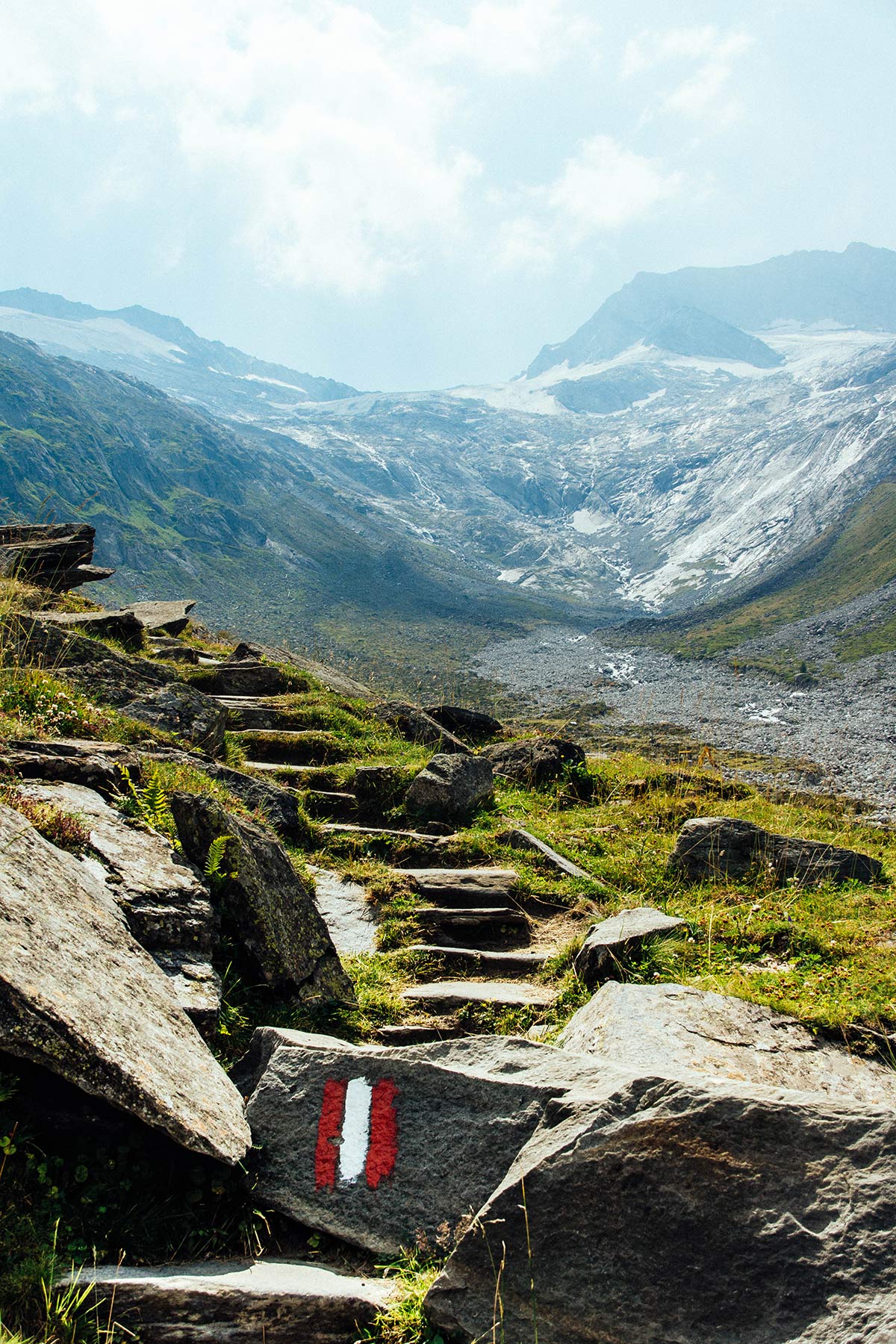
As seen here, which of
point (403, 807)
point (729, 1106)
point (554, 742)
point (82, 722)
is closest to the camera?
point (729, 1106)

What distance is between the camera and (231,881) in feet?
20.1

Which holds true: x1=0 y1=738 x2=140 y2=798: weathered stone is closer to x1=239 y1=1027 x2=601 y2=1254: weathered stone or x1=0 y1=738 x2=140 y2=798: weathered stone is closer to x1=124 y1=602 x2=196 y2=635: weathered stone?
Result: x1=239 y1=1027 x2=601 y2=1254: weathered stone

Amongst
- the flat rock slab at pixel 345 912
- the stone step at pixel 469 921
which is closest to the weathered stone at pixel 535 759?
the stone step at pixel 469 921

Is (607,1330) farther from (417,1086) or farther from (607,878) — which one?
(607,878)

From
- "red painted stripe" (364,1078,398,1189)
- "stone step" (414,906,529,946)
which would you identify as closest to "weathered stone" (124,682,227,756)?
"stone step" (414,906,529,946)

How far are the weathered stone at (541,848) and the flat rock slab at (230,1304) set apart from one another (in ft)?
20.6

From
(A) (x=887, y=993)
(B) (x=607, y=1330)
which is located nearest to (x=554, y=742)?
(A) (x=887, y=993)

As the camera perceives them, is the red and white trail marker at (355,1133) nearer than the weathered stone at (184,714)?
Yes

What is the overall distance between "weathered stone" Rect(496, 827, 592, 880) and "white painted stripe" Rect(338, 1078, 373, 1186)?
5405 millimetres

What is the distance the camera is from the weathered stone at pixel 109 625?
13.0m

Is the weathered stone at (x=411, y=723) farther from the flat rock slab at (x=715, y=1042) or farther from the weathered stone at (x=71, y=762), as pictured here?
the flat rock slab at (x=715, y=1042)

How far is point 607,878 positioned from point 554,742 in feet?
17.3

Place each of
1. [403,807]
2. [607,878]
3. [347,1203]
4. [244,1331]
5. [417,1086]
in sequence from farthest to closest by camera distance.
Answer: [403,807] → [607,878] → [417,1086] → [347,1203] → [244,1331]

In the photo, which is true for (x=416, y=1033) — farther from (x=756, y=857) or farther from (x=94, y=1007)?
(x=756, y=857)
